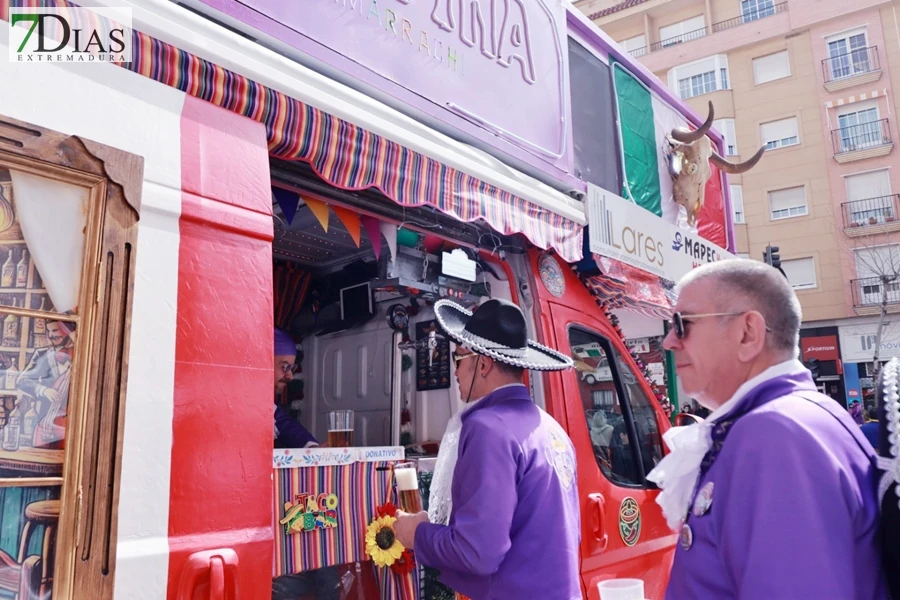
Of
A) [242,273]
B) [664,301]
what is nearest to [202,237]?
[242,273]

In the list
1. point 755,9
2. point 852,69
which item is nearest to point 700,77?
point 755,9

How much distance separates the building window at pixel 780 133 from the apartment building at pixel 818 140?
0.13ft

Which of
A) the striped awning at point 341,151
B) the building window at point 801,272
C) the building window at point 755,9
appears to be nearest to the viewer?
the striped awning at point 341,151

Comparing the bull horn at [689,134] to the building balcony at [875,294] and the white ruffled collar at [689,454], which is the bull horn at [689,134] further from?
the building balcony at [875,294]

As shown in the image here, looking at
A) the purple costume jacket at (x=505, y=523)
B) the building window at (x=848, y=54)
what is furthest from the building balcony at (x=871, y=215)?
the purple costume jacket at (x=505, y=523)

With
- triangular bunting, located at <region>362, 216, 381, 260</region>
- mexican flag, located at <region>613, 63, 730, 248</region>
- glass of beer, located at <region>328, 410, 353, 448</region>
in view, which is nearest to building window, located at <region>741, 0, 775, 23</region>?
mexican flag, located at <region>613, 63, 730, 248</region>

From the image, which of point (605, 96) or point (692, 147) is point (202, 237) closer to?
point (605, 96)

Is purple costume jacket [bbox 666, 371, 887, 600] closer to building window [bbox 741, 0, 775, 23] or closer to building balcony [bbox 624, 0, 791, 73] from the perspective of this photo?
building balcony [bbox 624, 0, 791, 73]

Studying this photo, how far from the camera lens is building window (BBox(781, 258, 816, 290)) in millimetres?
24109

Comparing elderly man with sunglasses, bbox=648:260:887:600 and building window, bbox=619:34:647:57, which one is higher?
building window, bbox=619:34:647:57

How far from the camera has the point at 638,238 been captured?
4363 mm

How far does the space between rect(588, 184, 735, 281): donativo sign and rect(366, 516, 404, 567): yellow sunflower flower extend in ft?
6.73

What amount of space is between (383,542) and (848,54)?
2822 cm

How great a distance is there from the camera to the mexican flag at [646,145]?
188 inches
